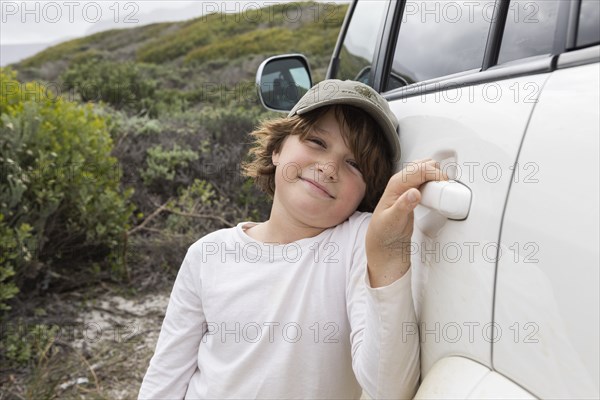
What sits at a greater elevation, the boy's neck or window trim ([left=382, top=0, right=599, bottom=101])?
window trim ([left=382, top=0, right=599, bottom=101])

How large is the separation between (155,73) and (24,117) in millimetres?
11376

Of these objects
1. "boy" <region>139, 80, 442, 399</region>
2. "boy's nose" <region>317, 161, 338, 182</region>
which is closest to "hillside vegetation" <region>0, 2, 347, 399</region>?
"boy" <region>139, 80, 442, 399</region>

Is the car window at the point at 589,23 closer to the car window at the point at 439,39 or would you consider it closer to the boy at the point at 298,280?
the car window at the point at 439,39

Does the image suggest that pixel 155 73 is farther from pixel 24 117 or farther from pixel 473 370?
pixel 473 370

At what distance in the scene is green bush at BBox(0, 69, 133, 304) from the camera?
3.50 metres

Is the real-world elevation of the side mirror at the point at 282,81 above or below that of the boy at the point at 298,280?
above

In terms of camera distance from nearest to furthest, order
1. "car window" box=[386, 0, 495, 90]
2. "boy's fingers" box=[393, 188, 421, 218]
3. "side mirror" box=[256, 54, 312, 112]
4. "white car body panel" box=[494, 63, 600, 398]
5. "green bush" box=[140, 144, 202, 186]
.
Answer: "white car body panel" box=[494, 63, 600, 398] < "boy's fingers" box=[393, 188, 421, 218] < "car window" box=[386, 0, 495, 90] < "side mirror" box=[256, 54, 312, 112] < "green bush" box=[140, 144, 202, 186]

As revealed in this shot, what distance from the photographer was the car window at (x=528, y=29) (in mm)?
935

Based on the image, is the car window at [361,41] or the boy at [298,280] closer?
the boy at [298,280]

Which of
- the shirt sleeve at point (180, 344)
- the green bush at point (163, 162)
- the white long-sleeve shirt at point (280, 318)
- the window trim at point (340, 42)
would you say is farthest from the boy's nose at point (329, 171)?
the green bush at point (163, 162)

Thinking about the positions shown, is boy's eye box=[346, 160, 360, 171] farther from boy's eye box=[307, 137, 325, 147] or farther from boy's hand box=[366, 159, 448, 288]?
boy's hand box=[366, 159, 448, 288]

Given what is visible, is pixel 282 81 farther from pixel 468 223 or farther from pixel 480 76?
pixel 468 223

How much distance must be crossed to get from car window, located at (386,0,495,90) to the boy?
0.16 m

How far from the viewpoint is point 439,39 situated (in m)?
1.41
